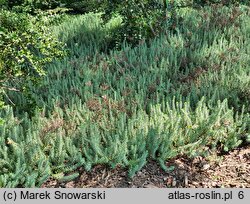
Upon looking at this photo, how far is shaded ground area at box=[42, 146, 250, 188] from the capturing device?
3.91 metres

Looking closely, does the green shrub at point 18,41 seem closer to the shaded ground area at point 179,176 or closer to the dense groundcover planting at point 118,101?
the dense groundcover planting at point 118,101

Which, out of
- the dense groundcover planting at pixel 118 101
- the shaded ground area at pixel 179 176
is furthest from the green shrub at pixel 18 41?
the shaded ground area at pixel 179 176

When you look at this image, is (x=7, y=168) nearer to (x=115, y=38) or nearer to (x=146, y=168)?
(x=146, y=168)

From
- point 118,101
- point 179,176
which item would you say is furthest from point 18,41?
point 179,176

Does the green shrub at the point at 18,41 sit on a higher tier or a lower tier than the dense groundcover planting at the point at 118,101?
higher

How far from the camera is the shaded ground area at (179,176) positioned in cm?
391

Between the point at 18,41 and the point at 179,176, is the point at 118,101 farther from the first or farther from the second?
the point at 18,41

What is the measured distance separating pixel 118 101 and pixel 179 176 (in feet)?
4.13

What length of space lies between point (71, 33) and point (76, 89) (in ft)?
9.79

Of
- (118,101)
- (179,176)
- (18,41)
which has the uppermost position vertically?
(18,41)

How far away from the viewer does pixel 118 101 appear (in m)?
4.87

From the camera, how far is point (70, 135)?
14.1 feet

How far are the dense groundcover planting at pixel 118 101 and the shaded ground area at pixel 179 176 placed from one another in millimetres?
95

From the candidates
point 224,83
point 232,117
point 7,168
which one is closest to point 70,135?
point 7,168
